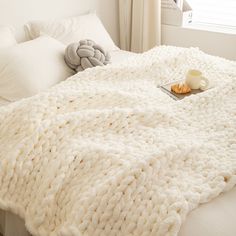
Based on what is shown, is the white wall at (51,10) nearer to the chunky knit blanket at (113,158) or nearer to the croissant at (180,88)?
the chunky knit blanket at (113,158)

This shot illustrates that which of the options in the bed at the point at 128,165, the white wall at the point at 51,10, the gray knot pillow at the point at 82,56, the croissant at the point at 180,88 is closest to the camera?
the bed at the point at 128,165

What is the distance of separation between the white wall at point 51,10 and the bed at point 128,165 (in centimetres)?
91

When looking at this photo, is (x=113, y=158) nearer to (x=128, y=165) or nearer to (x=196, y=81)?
(x=128, y=165)

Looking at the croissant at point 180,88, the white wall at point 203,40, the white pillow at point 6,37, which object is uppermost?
the white pillow at point 6,37

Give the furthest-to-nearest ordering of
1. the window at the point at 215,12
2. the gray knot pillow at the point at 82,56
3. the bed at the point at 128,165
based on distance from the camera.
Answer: the window at the point at 215,12
the gray knot pillow at the point at 82,56
the bed at the point at 128,165

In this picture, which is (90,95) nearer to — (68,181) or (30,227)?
(68,181)

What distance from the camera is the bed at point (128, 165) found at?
2.97 ft

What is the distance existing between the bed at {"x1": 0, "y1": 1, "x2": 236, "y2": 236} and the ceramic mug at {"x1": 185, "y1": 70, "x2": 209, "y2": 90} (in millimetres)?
145

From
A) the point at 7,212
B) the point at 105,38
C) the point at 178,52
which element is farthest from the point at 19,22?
the point at 7,212

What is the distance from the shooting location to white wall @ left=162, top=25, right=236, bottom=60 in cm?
262

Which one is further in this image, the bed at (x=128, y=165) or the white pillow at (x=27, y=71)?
the white pillow at (x=27, y=71)

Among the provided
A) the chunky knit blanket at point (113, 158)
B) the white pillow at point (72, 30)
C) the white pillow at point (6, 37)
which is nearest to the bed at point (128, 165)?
the chunky knit blanket at point (113, 158)

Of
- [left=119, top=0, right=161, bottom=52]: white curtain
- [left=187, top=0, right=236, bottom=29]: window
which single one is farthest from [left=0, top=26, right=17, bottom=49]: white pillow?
[left=187, top=0, right=236, bottom=29]: window

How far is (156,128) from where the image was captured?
1236 millimetres
